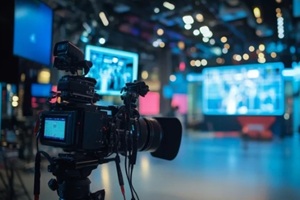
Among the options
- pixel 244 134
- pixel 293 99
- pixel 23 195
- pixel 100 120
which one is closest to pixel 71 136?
pixel 100 120

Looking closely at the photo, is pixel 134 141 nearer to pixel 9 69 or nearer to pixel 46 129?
pixel 46 129

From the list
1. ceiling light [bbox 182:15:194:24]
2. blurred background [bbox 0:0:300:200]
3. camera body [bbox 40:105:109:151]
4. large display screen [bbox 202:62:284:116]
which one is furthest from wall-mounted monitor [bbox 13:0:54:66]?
large display screen [bbox 202:62:284:116]

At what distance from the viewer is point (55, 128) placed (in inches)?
54.1

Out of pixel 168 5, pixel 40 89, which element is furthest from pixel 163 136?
pixel 168 5

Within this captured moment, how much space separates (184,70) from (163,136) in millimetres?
10505

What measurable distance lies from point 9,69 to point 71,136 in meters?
2.24

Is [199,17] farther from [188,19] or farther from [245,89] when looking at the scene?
[245,89]

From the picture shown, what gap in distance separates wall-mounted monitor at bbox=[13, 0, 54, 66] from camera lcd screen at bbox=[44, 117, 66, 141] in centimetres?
184

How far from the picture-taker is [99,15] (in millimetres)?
Answer: 5484

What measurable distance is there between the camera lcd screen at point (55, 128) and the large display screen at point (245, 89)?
493cm

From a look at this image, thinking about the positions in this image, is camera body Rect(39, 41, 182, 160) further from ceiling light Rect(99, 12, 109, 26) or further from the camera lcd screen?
ceiling light Rect(99, 12, 109, 26)

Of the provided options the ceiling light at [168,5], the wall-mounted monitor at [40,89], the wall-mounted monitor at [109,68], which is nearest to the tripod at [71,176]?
the wall-mounted monitor at [109,68]

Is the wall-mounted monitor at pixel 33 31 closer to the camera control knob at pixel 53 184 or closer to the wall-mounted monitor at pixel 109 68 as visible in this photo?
the wall-mounted monitor at pixel 109 68

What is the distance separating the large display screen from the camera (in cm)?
571
